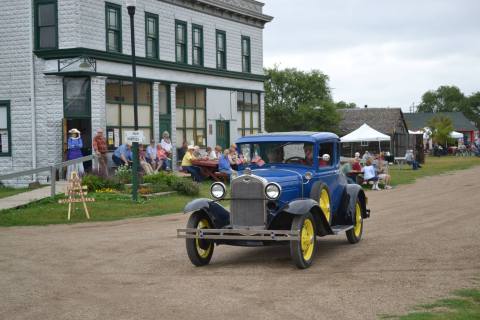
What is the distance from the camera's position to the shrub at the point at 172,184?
2214 cm

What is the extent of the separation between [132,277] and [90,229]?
6115 millimetres

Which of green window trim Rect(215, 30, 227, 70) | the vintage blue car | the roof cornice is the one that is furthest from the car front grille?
green window trim Rect(215, 30, 227, 70)

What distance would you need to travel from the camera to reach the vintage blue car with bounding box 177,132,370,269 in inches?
418

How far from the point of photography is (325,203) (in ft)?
39.2

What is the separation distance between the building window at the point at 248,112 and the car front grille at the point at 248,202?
25.3m

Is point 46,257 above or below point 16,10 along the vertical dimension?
below

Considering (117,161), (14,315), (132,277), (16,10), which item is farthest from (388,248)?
(16,10)

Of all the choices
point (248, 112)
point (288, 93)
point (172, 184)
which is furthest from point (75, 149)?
point (288, 93)

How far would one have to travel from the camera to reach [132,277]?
10.1 meters

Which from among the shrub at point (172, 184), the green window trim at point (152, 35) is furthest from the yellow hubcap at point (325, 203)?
the green window trim at point (152, 35)

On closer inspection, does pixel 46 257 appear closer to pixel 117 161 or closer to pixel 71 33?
pixel 117 161

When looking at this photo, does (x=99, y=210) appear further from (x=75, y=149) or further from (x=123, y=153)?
(x=123, y=153)

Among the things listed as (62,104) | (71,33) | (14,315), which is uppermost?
(71,33)

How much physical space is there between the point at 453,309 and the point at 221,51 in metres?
27.9
